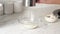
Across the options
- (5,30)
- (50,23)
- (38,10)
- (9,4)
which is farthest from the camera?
(38,10)

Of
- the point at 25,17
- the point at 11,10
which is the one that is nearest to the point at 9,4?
the point at 11,10

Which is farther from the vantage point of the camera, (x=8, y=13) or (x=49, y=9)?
(x=49, y=9)

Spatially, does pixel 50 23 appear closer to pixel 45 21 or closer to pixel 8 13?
pixel 45 21

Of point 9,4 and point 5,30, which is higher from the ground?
point 9,4

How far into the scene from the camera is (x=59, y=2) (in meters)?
1.18

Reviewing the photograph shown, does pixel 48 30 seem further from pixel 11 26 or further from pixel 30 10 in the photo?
pixel 30 10

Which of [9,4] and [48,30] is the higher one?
[9,4]

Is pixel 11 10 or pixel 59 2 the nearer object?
pixel 11 10

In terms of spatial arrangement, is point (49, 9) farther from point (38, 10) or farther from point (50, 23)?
point (50, 23)

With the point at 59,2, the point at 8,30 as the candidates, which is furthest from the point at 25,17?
the point at 59,2

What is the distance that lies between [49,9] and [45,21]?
23 centimetres

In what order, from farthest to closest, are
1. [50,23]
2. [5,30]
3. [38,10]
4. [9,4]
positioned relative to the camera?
[38,10], [9,4], [50,23], [5,30]

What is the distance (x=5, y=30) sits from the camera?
2.46 feet

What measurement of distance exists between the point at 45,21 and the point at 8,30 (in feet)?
0.85
